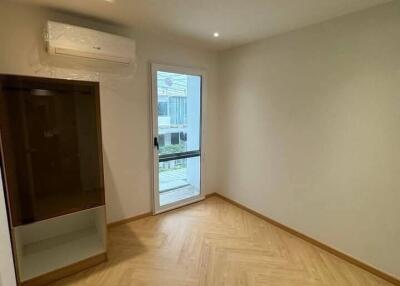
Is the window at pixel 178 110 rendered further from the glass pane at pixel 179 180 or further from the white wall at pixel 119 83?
the glass pane at pixel 179 180

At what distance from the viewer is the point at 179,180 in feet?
12.1

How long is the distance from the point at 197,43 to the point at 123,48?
1066 millimetres

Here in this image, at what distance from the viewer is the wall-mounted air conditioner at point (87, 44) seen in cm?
211

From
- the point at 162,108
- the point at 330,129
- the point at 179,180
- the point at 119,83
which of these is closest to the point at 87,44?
the point at 119,83

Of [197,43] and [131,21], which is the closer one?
[131,21]

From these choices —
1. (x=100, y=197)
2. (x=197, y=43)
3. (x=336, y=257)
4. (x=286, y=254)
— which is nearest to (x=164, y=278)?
(x=100, y=197)

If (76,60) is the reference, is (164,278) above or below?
below

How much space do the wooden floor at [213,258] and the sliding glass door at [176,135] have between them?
1.89 feet

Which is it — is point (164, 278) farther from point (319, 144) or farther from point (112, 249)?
point (319, 144)

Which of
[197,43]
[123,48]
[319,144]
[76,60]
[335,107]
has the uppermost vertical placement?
[197,43]

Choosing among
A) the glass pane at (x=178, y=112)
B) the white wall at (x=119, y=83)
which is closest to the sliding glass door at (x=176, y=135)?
the glass pane at (x=178, y=112)

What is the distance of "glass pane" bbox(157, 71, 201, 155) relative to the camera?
314cm

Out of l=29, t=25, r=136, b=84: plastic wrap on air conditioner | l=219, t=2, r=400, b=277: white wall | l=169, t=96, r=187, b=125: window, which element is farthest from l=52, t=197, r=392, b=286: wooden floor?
l=29, t=25, r=136, b=84: plastic wrap on air conditioner

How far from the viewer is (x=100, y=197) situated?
85.4 inches
